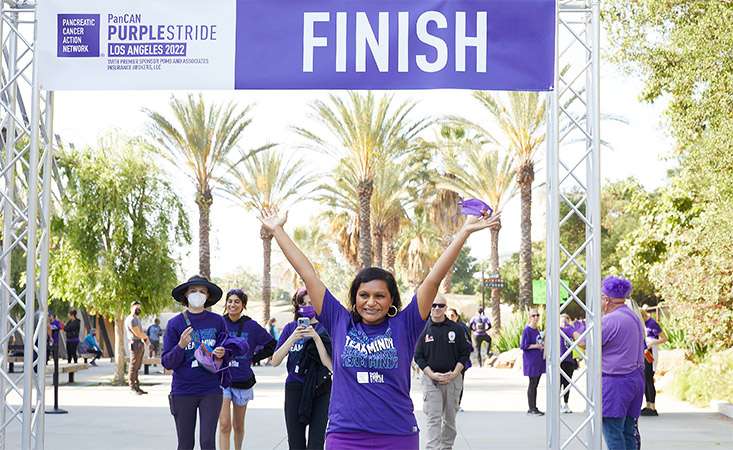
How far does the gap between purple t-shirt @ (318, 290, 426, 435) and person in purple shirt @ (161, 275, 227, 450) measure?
357cm

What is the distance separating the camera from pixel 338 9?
862cm

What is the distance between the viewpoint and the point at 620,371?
8.72 metres

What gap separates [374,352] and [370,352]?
0.07 feet

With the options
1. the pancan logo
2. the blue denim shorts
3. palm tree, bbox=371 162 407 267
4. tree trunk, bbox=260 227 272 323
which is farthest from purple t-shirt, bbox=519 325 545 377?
tree trunk, bbox=260 227 272 323

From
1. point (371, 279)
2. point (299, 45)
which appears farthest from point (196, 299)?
point (371, 279)

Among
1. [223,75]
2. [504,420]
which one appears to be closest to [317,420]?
[223,75]

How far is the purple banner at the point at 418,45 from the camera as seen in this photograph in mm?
8562

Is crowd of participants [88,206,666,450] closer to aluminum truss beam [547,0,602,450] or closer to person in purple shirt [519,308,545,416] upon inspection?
aluminum truss beam [547,0,602,450]

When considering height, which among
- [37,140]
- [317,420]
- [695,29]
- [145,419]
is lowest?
[145,419]

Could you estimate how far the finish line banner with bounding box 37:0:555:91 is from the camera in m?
8.57

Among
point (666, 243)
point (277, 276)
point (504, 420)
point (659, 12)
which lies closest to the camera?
point (504, 420)

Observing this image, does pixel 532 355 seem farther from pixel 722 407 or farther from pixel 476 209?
pixel 476 209

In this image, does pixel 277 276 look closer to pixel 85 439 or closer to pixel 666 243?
pixel 666 243

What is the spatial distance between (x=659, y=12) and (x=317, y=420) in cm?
1210
